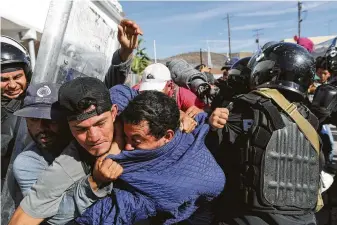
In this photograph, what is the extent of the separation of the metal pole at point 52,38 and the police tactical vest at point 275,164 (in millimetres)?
1063

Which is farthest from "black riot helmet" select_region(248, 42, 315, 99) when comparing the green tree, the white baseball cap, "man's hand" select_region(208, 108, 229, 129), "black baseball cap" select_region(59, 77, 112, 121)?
the green tree

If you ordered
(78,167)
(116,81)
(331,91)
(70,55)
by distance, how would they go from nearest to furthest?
(78,167) < (70,55) < (116,81) < (331,91)

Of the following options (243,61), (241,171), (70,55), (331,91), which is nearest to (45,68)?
(70,55)

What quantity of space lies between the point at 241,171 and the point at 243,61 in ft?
4.76

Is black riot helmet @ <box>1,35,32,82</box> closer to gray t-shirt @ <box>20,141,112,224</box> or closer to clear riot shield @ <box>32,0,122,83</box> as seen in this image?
clear riot shield @ <box>32,0,122,83</box>

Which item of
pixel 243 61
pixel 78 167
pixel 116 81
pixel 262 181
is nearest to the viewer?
pixel 78 167

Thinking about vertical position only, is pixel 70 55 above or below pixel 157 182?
above

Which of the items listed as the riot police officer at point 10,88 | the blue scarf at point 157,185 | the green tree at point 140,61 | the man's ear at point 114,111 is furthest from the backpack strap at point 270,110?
the green tree at point 140,61

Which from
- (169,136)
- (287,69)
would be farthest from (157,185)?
(287,69)

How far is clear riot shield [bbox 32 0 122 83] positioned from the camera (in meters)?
1.87

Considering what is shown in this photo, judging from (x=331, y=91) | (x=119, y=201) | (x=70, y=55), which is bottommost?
(x=119, y=201)

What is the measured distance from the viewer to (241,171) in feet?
6.33

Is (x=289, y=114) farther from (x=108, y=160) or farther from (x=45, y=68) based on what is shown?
(x=45, y=68)

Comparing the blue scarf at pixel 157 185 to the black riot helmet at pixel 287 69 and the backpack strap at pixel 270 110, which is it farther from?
the black riot helmet at pixel 287 69
